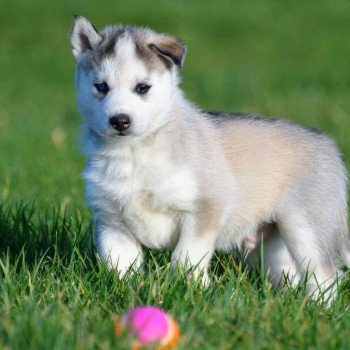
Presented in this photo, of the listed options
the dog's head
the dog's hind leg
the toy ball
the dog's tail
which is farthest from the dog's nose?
the dog's tail

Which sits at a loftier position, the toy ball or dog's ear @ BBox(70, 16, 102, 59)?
dog's ear @ BBox(70, 16, 102, 59)

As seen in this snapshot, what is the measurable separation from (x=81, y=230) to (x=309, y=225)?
5.26ft

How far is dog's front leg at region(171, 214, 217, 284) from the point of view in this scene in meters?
5.61

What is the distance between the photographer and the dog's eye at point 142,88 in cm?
563

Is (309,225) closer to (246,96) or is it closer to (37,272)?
(37,272)

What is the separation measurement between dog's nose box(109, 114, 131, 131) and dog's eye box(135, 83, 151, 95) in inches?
10.1

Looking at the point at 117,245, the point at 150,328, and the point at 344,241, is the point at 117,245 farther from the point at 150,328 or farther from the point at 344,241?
the point at 150,328

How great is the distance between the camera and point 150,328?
4.18m

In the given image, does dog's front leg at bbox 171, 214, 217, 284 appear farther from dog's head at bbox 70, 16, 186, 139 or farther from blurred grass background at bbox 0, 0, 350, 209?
blurred grass background at bbox 0, 0, 350, 209

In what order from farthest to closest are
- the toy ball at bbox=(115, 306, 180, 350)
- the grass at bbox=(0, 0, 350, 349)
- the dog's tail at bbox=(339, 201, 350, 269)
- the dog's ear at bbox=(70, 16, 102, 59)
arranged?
the dog's tail at bbox=(339, 201, 350, 269), the dog's ear at bbox=(70, 16, 102, 59), the grass at bbox=(0, 0, 350, 349), the toy ball at bbox=(115, 306, 180, 350)

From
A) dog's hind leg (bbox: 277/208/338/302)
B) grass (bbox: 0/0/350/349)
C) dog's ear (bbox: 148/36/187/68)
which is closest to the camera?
grass (bbox: 0/0/350/349)

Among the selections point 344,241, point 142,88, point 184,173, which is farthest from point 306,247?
point 142,88

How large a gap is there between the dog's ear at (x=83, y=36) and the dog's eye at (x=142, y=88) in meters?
0.44

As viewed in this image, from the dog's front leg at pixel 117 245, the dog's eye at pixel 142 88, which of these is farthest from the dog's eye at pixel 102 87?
the dog's front leg at pixel 117 245
